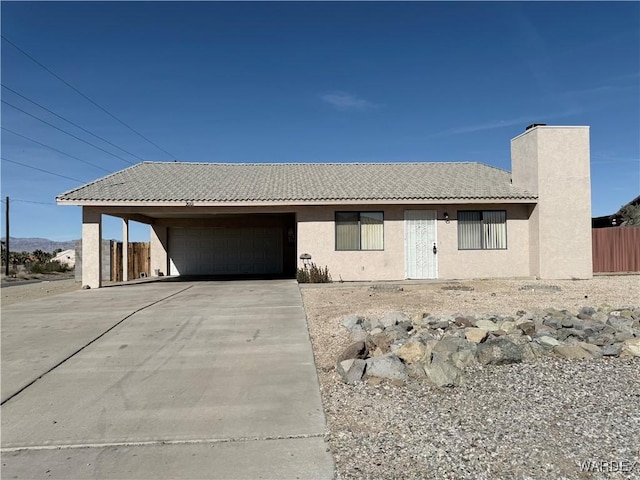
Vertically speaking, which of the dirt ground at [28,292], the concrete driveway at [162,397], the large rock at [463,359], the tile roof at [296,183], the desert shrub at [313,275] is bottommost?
the concrete driveway at [162,397]

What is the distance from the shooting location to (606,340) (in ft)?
24.6

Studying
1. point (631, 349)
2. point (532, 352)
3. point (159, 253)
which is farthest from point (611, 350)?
point (159, 253)

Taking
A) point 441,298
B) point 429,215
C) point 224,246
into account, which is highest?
point 429,215

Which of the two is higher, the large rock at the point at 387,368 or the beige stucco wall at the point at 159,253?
the beige stucco wall at the point at 159,253

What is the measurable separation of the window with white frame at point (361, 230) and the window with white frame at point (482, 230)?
117 inches

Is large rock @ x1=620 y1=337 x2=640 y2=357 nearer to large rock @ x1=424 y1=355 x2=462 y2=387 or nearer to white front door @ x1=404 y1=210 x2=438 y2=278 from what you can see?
large rock @ x1=424 y1=355 x2=462 y2=387

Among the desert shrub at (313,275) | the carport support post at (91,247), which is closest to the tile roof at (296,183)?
the carport support post at (91,247)

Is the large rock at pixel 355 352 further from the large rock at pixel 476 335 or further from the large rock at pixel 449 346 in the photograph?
the large rock at pixel 476 335

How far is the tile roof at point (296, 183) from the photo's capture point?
17547 mm

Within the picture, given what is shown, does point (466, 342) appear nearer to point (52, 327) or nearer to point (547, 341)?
point (547, 341)

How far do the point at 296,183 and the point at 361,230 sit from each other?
3.73 meters

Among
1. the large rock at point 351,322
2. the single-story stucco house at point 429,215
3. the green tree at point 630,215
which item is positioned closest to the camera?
the large rock at point 351,322

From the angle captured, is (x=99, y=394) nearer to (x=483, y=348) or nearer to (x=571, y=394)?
(x=483, y=348)

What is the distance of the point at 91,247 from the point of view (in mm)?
17406
